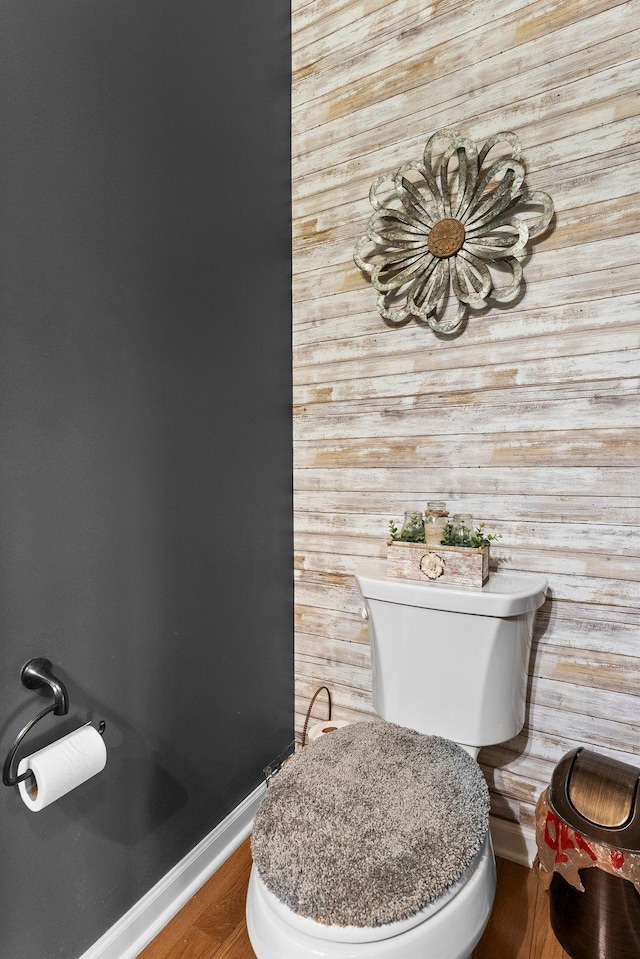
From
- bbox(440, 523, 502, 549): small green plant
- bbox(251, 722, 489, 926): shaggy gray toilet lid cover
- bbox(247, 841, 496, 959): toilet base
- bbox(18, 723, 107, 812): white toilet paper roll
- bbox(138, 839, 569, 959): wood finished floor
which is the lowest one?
bbox(138, 839, 569, 959): wood finished floor

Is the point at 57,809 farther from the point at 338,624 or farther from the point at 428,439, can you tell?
the point at 428,439

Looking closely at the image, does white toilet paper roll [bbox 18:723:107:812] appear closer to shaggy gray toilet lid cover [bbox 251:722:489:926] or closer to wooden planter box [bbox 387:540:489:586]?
shaggy gray toilet lid cover [bbox 251:722:489:926]

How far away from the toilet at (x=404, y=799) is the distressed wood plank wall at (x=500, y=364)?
168 mm

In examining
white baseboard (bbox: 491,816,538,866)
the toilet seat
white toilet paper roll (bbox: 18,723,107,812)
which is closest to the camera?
the toilet seat

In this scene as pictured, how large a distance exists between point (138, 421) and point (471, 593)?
83 centimetres

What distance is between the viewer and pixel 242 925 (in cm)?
129

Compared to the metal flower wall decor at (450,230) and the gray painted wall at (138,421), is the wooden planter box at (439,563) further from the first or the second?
the metal flower wall decor at (450,230)

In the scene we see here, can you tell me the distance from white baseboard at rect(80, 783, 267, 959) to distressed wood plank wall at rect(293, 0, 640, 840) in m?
0.43

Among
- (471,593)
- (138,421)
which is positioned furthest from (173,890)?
(138,421)

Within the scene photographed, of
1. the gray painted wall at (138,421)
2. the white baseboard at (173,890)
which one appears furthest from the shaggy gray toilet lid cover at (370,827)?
the white baseboard at (173,890)

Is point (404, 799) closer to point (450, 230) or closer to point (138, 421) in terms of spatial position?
point (138, 421)

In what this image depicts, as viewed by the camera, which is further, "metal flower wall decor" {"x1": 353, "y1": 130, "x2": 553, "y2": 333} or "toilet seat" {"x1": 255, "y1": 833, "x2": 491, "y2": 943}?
"metal flower wall decor" {"x1": 353, "y1": 130, "x2": 553, "y2": 333}

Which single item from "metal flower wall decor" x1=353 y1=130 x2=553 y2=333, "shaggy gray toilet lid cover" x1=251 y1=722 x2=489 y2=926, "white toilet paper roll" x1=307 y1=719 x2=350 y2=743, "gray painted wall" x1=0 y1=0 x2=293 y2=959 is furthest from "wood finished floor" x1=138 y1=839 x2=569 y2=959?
"metal flower wall decor" x1=353 y1=130 x2=553 y2=333

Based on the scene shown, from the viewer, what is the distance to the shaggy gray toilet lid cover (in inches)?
32.4
